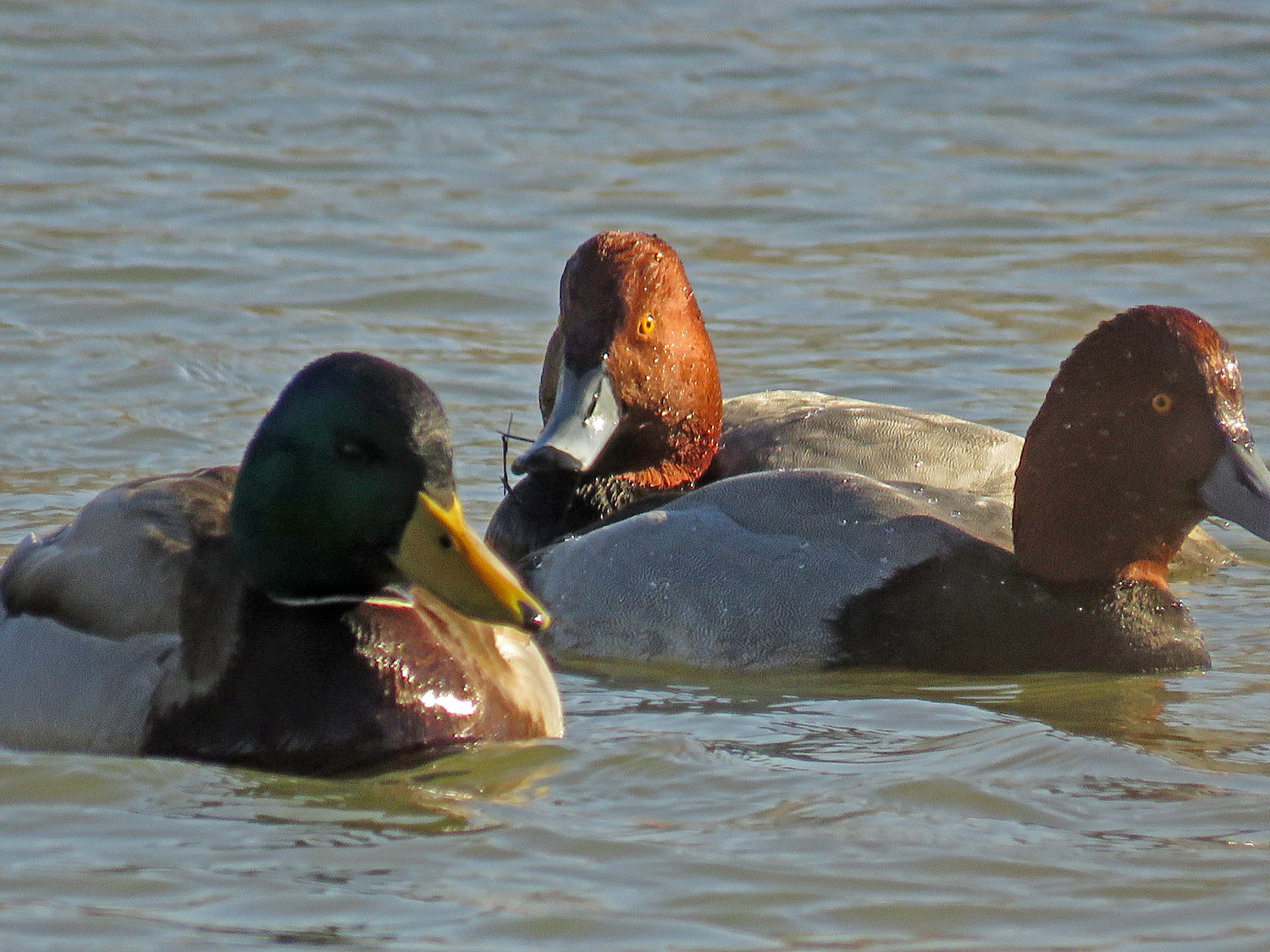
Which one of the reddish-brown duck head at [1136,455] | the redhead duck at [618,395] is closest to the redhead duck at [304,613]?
the redhead duck at [618,395]

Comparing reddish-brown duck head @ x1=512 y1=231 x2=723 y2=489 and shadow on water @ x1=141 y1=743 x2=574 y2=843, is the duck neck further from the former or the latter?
shadow on water @ x1=141 y1=743 x2=574 y2=843

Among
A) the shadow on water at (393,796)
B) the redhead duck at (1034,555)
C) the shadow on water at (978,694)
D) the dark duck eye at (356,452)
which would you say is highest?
the dark duck eye at (356,452)

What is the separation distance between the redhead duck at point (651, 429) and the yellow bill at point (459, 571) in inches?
78.0

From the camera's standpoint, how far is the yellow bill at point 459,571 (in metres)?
5.81

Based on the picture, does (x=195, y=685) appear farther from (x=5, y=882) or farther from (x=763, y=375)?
(x=763, y=375)

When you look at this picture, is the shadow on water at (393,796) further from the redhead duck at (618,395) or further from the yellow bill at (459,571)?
the redhead duck at (618,395)

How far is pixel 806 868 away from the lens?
211 inches

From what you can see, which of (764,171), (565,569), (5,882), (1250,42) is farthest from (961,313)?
(5,882)

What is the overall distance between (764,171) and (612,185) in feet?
3.43

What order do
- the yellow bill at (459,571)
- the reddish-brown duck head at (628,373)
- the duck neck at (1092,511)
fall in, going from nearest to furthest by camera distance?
1. the yellow bill at (459,571)
2. the duck neck at (1092,511)
3. the reddish-brown duck head at (628,373)

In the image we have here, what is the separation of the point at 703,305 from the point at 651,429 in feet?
13.8

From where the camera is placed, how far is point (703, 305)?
12.4 m

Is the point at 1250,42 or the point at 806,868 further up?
the point at 1250,42

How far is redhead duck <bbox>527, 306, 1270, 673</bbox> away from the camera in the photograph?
23.7 feet
